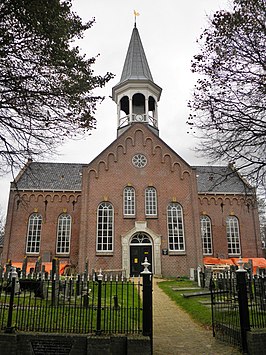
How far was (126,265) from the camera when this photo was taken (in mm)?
23219

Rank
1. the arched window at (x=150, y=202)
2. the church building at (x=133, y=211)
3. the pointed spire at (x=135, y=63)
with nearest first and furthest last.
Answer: the church building at (x=133, y=211) → the arched window at (x=150, y=202) → the pointed spire at (x=135, y=63)

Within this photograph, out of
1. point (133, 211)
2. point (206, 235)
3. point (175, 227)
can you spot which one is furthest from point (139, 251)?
point (206, 235)

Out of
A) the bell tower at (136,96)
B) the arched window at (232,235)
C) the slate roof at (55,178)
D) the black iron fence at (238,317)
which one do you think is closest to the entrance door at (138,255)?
the slate roof at (55,178)

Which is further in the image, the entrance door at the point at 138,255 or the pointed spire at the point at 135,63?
the pointed spire at the point at 135,63

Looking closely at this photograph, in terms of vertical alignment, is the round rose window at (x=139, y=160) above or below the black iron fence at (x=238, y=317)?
above

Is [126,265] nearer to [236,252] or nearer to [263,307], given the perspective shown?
[236,252]

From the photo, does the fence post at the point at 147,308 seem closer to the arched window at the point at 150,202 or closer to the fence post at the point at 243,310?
the fence post at the point at 243,310

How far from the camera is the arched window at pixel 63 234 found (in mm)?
27170

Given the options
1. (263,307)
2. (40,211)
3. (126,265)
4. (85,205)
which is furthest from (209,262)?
(263,307)

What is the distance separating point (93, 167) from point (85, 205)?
3.24m

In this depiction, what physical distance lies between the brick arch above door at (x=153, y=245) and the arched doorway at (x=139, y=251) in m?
0.41

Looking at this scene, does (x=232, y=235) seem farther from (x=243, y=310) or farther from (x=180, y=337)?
(x=243, y=310)

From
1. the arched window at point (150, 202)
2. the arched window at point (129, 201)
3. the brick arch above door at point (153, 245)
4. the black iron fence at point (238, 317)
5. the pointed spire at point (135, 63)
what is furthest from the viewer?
the pointed spire at point (135, 63)

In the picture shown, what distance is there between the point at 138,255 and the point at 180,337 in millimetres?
15278
